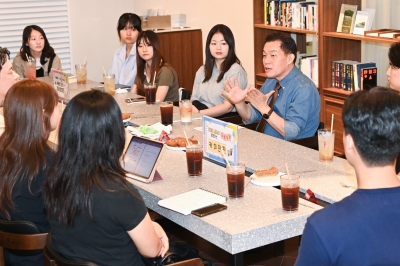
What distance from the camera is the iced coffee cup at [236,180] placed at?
2.68m

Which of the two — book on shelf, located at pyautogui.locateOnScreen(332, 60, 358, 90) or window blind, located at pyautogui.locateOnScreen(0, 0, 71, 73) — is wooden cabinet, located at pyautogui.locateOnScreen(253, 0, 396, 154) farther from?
window blind, located at pyautogui.locateOnScreen(0, 0, 71, 73)

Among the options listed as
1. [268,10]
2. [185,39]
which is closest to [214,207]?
[268,10]

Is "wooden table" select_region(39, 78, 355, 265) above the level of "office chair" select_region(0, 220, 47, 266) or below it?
above

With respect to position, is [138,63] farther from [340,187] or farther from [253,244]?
[253,244]

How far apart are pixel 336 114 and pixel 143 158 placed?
3042 millimetres

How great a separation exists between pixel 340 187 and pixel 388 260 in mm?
1272

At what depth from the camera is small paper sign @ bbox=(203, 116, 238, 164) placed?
2.99 meters

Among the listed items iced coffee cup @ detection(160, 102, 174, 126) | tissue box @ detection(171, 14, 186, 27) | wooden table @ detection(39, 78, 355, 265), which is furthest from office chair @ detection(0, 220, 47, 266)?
tissue box @ detection(171, 14, 186, 27)

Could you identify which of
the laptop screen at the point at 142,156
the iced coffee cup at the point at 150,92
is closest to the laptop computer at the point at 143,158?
the laptop screen at the point at 142,156

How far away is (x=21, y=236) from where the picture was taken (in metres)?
2.62

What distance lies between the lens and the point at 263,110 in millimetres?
3941

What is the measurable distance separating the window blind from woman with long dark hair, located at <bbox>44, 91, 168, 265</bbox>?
581 centimetres

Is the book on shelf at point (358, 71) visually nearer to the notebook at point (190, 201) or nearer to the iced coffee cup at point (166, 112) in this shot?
the iced coffee cup at point (166, 112)

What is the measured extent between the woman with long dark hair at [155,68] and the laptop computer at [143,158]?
6.93 ft
